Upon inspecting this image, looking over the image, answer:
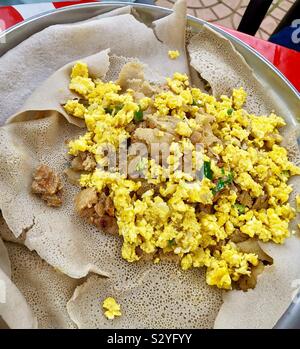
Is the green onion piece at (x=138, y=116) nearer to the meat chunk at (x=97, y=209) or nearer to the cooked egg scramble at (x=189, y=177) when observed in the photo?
the cooked egg scramble at (x=189, y=177)

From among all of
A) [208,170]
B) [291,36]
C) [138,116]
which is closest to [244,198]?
[208,170]

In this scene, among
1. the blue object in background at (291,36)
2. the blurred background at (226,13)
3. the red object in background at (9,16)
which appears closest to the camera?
the red object in background at (9,16)

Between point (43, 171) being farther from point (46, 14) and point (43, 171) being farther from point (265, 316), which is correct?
point (265, 316)

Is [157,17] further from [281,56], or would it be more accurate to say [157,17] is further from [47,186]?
[47,186]

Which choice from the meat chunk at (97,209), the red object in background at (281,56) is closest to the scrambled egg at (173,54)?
the red object in background at (281,56)

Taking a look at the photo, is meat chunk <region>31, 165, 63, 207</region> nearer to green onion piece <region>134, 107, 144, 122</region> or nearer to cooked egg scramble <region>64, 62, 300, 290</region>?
cooked egg scramble <region>64, 62, 300, 290</region>
